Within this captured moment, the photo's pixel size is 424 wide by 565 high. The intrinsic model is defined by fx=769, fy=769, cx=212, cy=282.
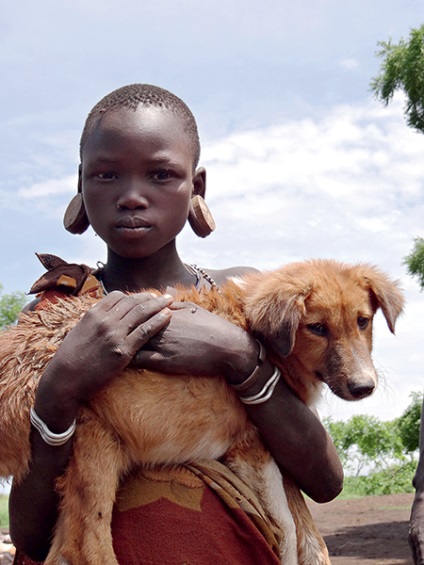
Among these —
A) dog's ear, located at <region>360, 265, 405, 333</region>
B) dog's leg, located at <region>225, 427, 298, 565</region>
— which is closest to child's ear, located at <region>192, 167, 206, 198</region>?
dog's ear, located at <region>360, 265, 405, 333</region>

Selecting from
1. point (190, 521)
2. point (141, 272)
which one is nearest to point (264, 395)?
point (190, 521)

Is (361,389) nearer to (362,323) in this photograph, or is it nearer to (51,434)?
(362,323)

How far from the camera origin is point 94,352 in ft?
7.25

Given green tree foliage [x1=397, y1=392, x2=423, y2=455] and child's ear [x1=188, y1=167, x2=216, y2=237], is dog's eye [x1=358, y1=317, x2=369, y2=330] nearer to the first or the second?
child's ear [x1=188, y1=167, x2=216, y2=237]

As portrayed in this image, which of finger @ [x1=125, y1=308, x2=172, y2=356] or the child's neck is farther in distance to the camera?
the child's neck

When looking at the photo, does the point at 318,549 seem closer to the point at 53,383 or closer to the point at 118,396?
the point at 118,396

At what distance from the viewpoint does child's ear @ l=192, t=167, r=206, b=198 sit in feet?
9.73

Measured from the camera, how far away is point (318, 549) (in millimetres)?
2443

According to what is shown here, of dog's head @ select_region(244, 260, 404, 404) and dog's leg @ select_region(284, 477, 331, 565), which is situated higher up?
dog's head @ select_region(244, 260, 404, 404)

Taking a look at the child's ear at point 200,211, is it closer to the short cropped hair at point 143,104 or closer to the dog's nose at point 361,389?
the short cropped hair at point 143,104

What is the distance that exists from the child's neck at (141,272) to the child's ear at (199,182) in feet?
0.85

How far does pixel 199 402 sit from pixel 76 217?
0.92 meters

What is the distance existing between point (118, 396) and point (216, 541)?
20.4 inches

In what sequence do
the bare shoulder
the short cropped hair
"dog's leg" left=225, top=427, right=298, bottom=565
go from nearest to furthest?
"dog's leg" left=225, top=427, right=298, bottom=565 < the short cropped hair < the bare shoulder
